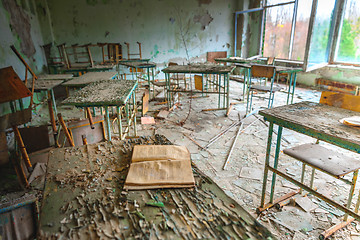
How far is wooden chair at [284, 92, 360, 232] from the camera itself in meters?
1.66

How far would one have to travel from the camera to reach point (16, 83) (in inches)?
105

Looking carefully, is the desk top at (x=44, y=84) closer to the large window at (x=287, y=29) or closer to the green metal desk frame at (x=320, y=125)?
the green metal desk frame at (x=320, y=125)

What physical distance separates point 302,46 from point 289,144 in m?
5.22

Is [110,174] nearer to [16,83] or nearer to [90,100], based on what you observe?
[90,100]

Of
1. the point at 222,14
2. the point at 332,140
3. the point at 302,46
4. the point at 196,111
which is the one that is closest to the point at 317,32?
the point at 302,46

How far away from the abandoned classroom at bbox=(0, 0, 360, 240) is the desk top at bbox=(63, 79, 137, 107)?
0.07ft

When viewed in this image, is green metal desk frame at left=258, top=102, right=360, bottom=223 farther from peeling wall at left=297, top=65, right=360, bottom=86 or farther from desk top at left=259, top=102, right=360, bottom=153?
peeling wall at left=297, top=65, right=360, bottom=86

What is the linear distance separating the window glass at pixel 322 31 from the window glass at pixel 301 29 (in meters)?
0.41

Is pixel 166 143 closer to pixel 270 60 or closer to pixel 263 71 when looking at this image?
pixel 263 71

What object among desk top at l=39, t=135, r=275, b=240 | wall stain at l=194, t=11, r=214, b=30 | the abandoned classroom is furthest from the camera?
wall stain at l=194, t=11, r=214, b=30

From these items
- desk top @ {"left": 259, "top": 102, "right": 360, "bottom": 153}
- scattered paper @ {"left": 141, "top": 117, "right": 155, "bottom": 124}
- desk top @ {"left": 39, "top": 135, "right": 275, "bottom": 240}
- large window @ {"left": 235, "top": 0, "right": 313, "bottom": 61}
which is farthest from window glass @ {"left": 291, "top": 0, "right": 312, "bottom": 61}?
desk top @ {"left": 39, "top": 135, "right": 275, "bottom": 240}

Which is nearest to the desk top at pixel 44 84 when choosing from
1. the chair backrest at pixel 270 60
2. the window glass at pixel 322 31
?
the chair backrest at pixel 270 60

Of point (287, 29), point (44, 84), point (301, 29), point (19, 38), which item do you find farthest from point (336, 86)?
point (19, 38)

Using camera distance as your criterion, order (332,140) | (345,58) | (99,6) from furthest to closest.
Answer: (99,6), (345,58), (332,140)
